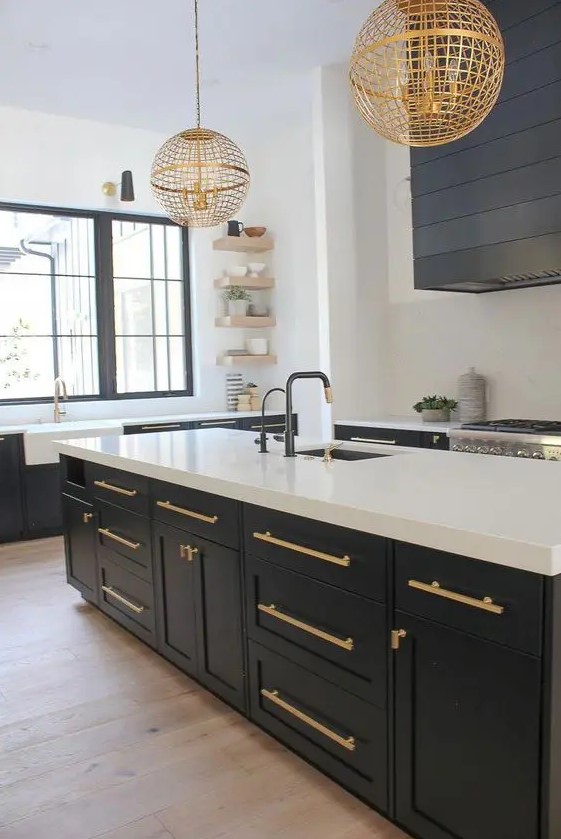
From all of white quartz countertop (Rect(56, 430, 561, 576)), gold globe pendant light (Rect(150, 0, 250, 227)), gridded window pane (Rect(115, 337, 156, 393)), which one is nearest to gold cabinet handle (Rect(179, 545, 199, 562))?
white quartz countertop (Rect(56, 430, 561, 576))

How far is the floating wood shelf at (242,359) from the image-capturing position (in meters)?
6.43

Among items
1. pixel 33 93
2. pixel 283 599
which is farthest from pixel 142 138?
pixel 283 599

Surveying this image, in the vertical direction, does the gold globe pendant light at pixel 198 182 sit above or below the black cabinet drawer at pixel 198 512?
above

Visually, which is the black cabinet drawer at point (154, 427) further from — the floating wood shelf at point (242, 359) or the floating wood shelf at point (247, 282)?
the floating wood shelf at point (247, 282)

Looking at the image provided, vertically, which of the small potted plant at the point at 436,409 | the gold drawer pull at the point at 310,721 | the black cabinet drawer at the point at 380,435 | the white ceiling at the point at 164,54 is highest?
the white ceiling at the point at 164,54

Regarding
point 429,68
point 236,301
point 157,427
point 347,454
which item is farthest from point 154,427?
point 429,68

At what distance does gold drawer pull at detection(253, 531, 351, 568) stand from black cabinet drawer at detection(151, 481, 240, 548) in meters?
0.16

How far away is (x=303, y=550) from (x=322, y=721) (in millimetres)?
486

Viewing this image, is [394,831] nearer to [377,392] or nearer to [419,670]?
[419,670]

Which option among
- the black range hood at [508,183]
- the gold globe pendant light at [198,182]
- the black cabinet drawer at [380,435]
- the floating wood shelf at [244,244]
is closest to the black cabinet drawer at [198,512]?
the gold globe pendant light at [198,182]

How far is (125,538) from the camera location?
125 inches

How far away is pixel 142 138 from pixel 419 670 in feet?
17.8

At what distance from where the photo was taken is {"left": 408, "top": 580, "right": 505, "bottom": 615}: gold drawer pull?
4.99 ft

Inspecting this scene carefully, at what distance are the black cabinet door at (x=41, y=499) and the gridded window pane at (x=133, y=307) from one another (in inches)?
60.2
